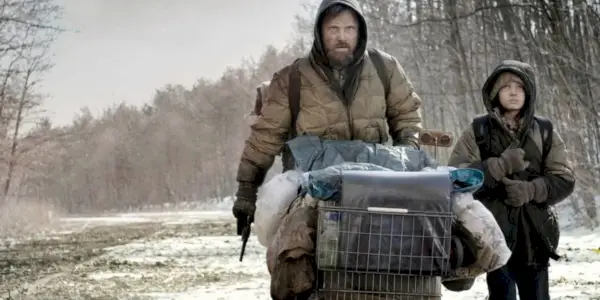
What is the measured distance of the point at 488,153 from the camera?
5.08 m

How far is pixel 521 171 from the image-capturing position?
16.3 feet

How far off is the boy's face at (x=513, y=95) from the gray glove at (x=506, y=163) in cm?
31

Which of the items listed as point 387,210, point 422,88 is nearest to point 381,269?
point 387,210

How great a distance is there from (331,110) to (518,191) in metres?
1.31

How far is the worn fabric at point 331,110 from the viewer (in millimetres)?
4445

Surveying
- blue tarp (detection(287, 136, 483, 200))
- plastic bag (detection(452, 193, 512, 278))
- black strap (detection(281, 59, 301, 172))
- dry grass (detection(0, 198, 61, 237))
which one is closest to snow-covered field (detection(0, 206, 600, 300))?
black strap (detection(281, 59, 301, 172))

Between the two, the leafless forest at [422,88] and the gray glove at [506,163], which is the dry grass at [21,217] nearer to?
the leafless forest at [422,88]

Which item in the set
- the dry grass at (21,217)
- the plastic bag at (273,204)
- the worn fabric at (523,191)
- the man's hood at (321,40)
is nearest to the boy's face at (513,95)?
the worn fabric at (523,191)

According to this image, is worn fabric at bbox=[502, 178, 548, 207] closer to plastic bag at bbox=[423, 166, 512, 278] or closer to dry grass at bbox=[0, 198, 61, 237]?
plastic bag at bbox=[423, 166, 512, 278]

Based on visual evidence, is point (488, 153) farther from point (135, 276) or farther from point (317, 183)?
point (135, 276)

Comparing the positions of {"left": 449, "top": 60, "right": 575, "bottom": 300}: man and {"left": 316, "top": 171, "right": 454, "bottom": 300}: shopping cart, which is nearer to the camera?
{"left": 316, "top": 171, "right": 454, "bottom": 300}: shopping cart

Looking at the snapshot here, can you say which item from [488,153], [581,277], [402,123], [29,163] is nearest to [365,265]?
[402,123]

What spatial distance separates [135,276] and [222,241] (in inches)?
317

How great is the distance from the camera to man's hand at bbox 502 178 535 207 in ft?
15.9
